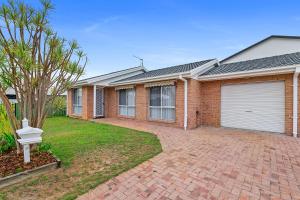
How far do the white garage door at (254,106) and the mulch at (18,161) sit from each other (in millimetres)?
8634

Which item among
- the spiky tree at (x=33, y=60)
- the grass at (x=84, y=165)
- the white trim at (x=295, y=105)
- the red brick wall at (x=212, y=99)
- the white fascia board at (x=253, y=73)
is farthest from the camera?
the red brick wall at (x=212, y=99)

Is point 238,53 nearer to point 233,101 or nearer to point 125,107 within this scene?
point 233,101

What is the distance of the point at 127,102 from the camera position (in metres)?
13.5

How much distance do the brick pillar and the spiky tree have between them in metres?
9.93

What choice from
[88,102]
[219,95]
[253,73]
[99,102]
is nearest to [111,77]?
[99,102]

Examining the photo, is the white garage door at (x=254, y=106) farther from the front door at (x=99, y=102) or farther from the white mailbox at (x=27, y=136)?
the front door at (x=99, y=102)

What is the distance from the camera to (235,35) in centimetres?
1330

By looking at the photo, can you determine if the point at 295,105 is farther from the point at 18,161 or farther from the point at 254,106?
the point at 18,161

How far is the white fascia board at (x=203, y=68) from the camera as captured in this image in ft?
31.0

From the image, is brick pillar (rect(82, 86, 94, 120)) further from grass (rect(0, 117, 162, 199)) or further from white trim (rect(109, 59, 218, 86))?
grass (rect(0, 117, 162, 199))

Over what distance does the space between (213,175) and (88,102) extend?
42.7 feet

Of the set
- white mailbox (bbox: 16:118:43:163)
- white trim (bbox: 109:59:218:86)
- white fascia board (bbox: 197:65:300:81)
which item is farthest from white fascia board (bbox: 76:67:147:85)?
white mailbox (bbox: 16:118:43:163)

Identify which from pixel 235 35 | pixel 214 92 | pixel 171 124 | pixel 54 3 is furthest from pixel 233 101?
pixel 54 3

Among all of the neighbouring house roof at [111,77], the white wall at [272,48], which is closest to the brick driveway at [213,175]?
→ the neighbouring house roof at [111,77]
